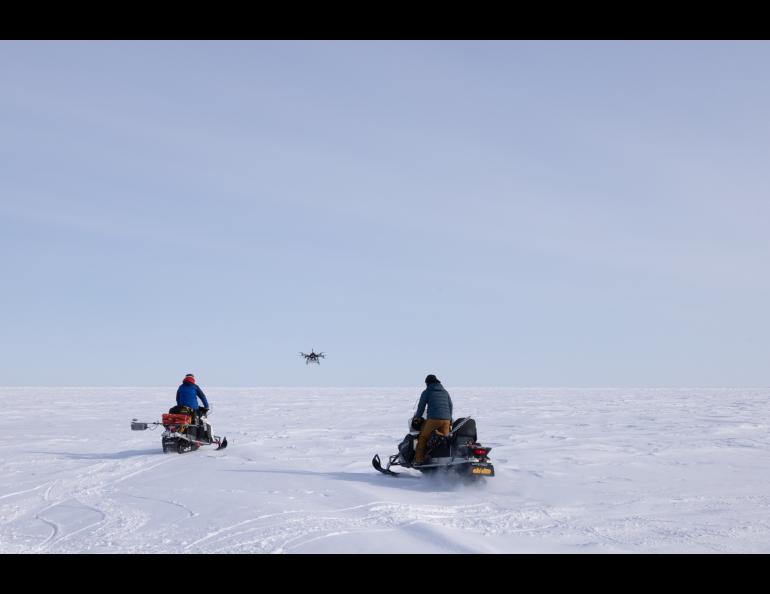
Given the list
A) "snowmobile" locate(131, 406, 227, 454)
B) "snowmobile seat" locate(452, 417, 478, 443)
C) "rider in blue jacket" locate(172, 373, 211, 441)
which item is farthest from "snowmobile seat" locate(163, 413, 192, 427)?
"snowmobile seat" locate(452, 417, 478, 443)

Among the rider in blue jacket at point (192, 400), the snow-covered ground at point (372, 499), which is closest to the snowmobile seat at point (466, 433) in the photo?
the snow-covered ground at point (372, 499)

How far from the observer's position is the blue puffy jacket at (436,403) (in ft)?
40.4

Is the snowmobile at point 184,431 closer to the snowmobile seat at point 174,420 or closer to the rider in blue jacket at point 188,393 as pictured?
the snowmobile seat at point 174,420

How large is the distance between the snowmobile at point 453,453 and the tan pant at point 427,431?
8cm

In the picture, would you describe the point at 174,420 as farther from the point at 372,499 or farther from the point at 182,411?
the point at 372,499

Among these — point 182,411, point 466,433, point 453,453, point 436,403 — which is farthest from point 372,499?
point 182,411
